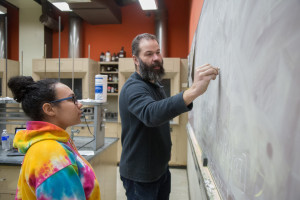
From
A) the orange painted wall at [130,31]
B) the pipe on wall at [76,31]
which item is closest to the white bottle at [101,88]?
the orange painted wall at [130,31]

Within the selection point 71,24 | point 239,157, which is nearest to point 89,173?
point 239,157

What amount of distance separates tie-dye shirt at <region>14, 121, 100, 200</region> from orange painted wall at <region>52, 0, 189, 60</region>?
400cm

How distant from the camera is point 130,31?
473 cm

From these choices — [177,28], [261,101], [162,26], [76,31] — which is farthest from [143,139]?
[76,31]

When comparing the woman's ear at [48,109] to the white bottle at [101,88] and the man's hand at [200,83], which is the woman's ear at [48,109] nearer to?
the man's hand at [200,83]

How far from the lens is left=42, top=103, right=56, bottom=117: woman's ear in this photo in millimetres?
892

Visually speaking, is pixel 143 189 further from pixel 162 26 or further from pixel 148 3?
pixel 162 26

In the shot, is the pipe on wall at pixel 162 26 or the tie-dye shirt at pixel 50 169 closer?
the tie-dye shirt at pixel 50 169

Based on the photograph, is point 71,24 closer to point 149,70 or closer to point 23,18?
point 23,18

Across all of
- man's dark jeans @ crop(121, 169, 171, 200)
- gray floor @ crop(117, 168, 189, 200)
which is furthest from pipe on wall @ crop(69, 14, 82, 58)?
man's dark jeans @ crop(121, 169, 171, 200)

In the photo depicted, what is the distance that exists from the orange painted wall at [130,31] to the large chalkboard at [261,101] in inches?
152

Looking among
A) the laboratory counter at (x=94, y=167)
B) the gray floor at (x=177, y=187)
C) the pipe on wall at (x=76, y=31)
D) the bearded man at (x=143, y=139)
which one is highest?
the pipe on wall at (x=76, y=31)

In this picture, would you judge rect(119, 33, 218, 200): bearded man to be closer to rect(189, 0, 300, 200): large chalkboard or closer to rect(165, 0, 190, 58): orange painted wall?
rect(189, 0, 300, 200): large chalkboard

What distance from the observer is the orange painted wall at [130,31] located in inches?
179
